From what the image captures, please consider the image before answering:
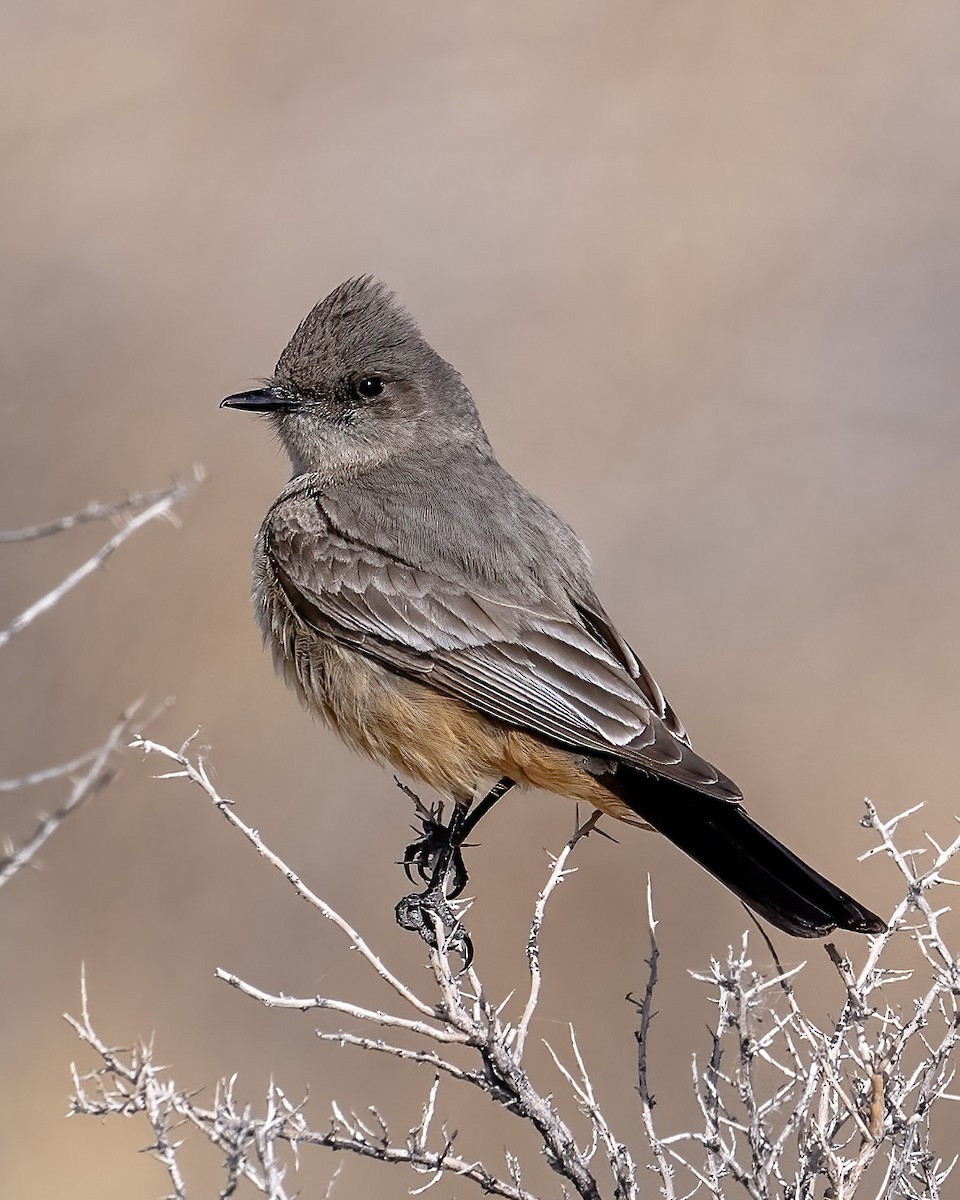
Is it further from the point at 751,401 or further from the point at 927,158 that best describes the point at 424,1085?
the point at 927,158

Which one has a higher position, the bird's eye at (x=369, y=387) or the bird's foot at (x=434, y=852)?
the bird's eye at (x=369, y=387)

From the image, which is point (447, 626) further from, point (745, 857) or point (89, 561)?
point (89, 561)

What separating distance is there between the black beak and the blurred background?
9.87 ft

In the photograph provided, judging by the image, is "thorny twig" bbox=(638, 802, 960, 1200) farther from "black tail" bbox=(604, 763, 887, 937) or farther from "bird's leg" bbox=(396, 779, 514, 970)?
"bird's leg" bbox=(396, 779, 514, 970)

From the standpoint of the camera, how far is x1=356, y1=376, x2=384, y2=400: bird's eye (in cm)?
532

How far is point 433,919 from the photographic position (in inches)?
148

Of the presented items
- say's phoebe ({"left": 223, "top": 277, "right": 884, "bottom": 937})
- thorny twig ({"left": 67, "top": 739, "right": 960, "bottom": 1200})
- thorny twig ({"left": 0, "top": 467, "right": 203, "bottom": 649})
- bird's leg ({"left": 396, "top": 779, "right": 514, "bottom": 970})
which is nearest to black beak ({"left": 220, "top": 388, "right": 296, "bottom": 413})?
say's phoebe ({"left": 223, "top": 277, "right": 884, "bottom": 937})

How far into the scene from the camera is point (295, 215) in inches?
434

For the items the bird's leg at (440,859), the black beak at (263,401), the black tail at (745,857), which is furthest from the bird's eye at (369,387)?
the black tail at (745,857)

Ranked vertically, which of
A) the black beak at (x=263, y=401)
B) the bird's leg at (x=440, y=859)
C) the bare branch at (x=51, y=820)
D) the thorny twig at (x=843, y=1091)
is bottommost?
the thorny twig at (x=843, y=1091)

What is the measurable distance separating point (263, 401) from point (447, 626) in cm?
107

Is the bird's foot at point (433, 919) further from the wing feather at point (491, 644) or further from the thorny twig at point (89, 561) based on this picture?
the thorny twig at point (89, 561)

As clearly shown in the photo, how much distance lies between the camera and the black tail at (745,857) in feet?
13.0

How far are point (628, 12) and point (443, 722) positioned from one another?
831 cm
